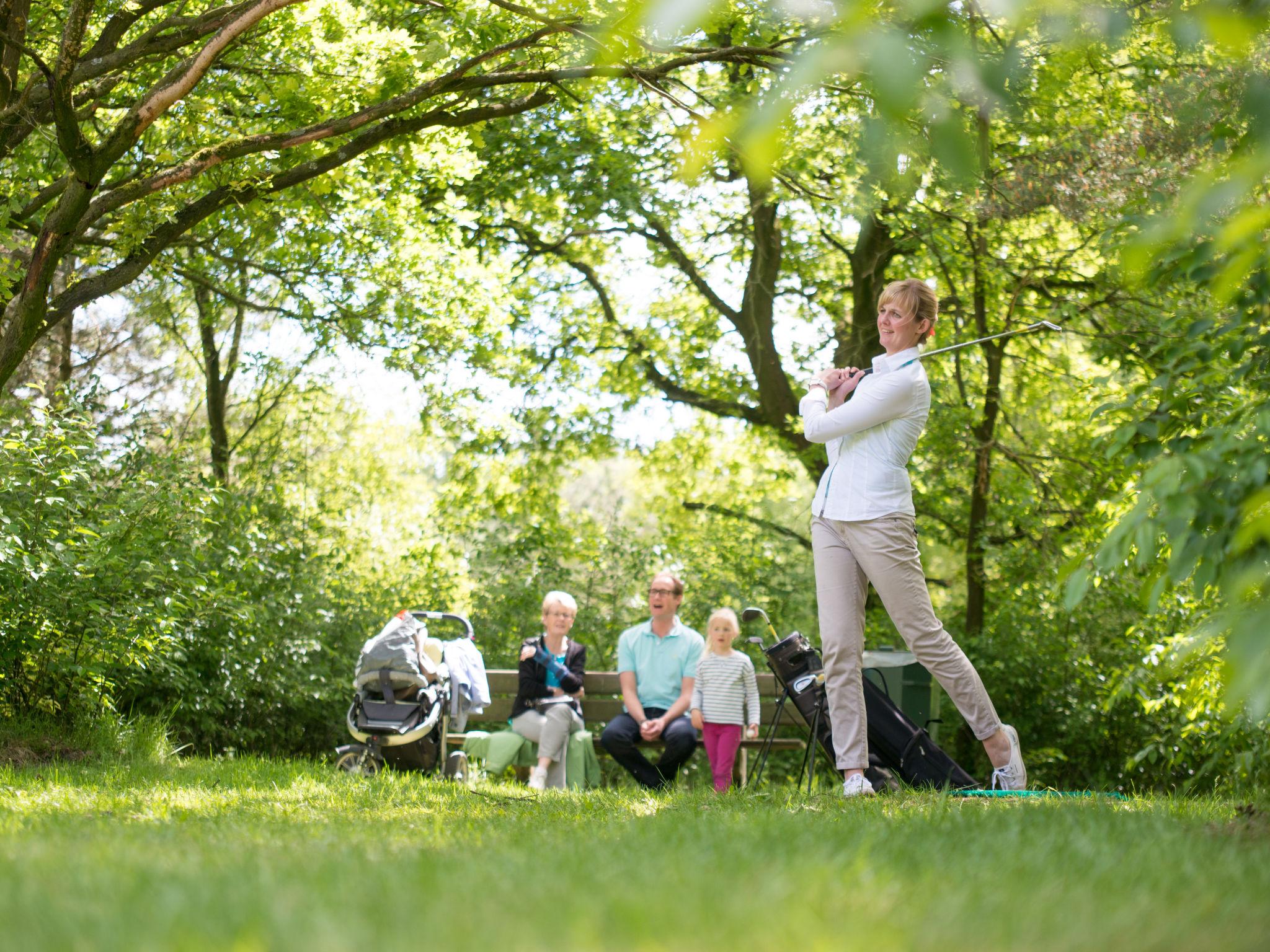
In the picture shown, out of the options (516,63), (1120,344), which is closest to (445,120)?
(516,63)

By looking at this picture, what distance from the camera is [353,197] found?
32.6 ft

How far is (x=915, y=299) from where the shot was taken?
5.04 meters

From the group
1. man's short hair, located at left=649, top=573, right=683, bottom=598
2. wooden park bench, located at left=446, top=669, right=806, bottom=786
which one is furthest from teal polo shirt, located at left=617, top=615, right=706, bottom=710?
wooden park bench, located at left=446, top=669, right=806, bottom=786

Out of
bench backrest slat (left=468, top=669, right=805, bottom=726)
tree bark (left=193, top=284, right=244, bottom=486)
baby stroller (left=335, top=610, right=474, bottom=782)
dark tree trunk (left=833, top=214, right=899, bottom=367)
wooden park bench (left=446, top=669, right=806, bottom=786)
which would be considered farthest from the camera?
tree bark (left=193, top=284, right=244, bottom=486)

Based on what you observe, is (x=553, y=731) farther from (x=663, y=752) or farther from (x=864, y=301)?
(x=864, y=301)

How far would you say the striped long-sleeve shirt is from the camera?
7.43 m

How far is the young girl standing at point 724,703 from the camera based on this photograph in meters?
7.43

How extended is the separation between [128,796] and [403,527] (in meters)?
12.1

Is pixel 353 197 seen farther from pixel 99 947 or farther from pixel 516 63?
pixel 99 947

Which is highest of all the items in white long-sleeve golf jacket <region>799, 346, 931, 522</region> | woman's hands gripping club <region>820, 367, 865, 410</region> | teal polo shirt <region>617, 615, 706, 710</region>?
woman's hands gripping club <region>820, 367, 865, 410</region>

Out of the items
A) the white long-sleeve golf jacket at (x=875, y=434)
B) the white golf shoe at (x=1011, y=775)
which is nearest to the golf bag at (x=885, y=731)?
the white golf shoe at (x=1011, y=775)

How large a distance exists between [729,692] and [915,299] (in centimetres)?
323

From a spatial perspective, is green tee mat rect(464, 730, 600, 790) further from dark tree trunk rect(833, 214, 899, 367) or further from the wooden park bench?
dark tree trunk rect(833, 214, 899, 367)

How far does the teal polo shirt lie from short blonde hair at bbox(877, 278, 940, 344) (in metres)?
3.33
